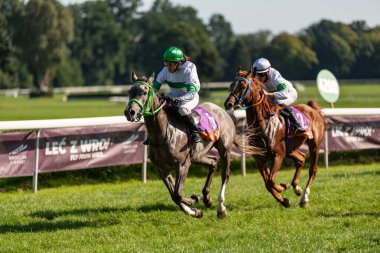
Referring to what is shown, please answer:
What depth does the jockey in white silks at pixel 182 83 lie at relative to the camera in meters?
7.82

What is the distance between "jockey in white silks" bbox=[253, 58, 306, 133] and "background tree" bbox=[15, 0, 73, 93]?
70.3 meters

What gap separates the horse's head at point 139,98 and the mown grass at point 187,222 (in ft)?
4.10

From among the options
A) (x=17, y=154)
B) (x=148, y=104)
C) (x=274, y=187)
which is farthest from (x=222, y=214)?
(x=17, y=154)

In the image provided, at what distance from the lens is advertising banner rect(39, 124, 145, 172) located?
427 inches

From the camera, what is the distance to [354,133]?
14.5 meters

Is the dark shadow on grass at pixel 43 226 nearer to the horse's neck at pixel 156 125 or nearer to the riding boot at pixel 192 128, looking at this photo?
the horse's neck at pixel 156 125

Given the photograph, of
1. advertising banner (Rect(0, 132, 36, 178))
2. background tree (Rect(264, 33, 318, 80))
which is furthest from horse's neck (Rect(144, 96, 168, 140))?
background tree (Rect(264, 33, 318, 80))

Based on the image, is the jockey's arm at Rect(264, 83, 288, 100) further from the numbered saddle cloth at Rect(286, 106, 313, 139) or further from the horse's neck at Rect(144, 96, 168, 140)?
the horse's neck at Rect(144, 96, 168, 140)

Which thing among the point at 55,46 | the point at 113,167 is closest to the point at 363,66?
the point at 113,167

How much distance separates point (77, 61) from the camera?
100 m

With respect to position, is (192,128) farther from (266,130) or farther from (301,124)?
(301,124)

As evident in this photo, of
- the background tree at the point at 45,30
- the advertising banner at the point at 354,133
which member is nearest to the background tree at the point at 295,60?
the advertising banner at the point at 354,133

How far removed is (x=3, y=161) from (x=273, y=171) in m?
4.12

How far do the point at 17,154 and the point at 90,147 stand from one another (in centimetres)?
137
